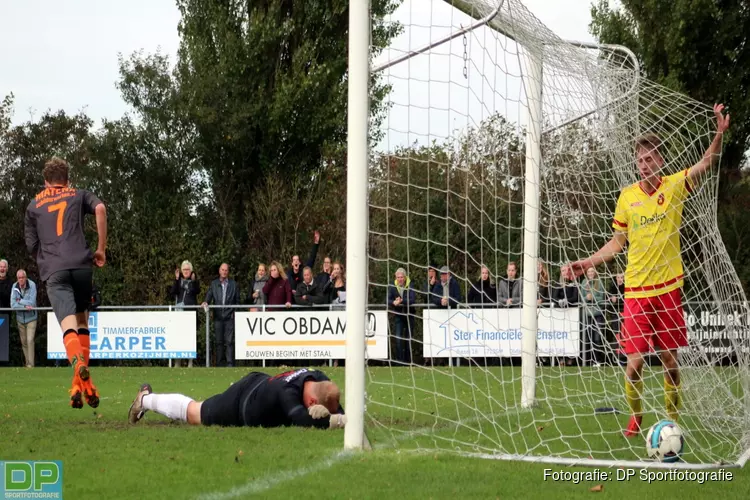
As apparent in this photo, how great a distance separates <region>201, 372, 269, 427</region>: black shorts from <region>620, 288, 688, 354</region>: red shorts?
2.67 metres

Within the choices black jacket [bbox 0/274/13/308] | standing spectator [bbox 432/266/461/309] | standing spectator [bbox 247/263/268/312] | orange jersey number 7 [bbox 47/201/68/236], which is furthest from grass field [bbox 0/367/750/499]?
black jacket [bbox 0/274/13/308]

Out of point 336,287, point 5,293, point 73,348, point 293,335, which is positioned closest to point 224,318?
point 293,335

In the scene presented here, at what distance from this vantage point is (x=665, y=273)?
7219 mm

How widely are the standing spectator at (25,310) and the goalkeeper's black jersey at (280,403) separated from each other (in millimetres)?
12449

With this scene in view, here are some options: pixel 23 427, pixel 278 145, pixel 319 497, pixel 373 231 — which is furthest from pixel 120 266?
pixel 319 497

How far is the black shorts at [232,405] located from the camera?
24.1 ft

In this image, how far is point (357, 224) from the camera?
625 centimetres

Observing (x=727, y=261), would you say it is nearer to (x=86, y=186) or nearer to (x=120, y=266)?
(x=120, y=266)

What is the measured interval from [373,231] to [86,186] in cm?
2159

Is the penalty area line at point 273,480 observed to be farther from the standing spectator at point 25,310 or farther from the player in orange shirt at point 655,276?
the standing spectator at point 25,310

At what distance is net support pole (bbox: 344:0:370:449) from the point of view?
6.20 metres

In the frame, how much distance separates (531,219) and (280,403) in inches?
119

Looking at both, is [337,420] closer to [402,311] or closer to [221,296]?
[402,311]

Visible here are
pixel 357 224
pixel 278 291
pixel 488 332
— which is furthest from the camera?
pixel 278 291
